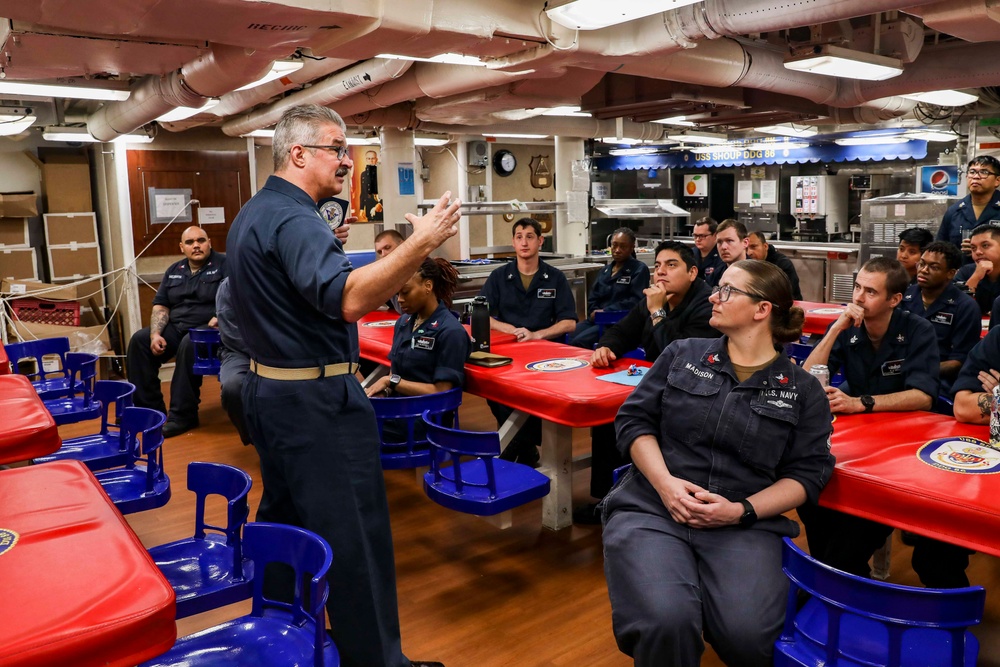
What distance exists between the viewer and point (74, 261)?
8.47m

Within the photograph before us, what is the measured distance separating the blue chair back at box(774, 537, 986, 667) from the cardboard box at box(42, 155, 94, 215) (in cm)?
845

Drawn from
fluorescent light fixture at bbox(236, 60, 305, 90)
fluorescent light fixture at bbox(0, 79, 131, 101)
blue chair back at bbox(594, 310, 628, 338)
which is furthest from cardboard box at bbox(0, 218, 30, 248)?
blue chair back at bbox(594, 310, 628, 338)

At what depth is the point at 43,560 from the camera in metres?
1.74

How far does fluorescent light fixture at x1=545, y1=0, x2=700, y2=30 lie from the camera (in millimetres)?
3346

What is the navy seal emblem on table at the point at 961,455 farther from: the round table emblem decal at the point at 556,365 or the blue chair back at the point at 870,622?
the round table emblem decal at the point at 556,365

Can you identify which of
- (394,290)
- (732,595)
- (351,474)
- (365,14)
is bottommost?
(732,595)

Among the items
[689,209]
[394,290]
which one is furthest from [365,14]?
[689,209]

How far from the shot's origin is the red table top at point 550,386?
344cm

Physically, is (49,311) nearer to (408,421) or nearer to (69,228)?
(69,228)

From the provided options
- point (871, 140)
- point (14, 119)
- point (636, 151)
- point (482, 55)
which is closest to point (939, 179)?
point (871, 140)

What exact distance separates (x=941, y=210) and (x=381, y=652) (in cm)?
888

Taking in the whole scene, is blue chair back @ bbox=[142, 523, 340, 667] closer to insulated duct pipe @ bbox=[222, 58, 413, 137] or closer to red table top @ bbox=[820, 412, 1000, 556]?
red table top @ bbox=[820, 412, 1000, 556]

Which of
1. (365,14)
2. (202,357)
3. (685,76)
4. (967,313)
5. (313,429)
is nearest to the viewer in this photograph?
(313,429)

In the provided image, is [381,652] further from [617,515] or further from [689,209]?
[689,209]
